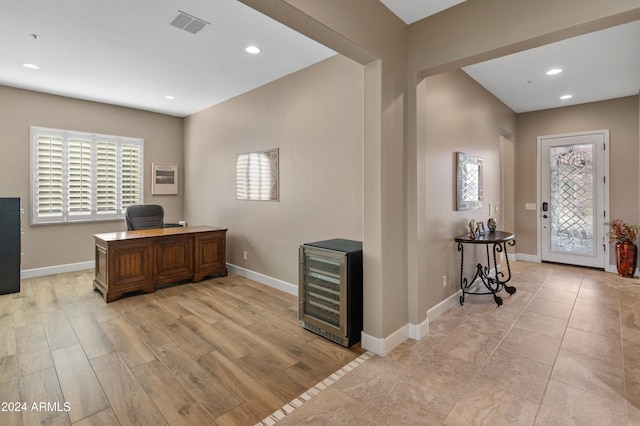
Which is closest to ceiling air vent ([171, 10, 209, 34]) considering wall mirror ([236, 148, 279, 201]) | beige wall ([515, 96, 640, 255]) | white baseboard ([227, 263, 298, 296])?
wall mirror ([236, 148, 279, 201])

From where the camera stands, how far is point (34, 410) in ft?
6.24

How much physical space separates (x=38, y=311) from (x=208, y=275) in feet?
6.37

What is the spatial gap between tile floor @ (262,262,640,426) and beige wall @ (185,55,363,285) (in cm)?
139

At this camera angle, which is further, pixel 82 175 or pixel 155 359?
pixel 82 175

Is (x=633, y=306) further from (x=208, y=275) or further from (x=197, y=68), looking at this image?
(x=197, y=68)

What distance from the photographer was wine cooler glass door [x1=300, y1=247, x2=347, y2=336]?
2.71 m

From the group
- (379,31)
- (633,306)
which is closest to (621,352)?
(633,306)

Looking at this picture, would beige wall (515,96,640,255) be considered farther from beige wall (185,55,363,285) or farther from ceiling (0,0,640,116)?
beige wall (185,55,363,285)

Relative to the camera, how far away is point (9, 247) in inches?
99.3

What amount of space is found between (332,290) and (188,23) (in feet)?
9.06

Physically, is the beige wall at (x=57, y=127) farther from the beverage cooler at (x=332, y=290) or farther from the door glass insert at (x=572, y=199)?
the door glass insert at (x=572, y=199)

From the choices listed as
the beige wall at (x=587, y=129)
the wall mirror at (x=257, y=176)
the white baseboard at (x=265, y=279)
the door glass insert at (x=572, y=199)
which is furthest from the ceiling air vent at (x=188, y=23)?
the door glass insert at (x=572, y=199)

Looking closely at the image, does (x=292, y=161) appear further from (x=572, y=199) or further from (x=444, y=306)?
(x=572, y=199)

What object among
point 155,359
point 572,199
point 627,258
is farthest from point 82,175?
point 627,258
